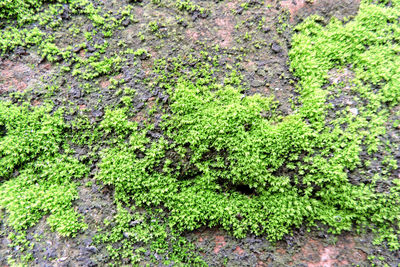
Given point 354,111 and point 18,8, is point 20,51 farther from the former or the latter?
point 354,111

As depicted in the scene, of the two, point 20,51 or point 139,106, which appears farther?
point 20,51

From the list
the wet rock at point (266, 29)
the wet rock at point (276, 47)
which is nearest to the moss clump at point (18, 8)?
the wet rock at point (266, 29)

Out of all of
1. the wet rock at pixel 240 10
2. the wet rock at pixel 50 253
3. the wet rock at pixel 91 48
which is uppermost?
the wet rock at pixel 240 10

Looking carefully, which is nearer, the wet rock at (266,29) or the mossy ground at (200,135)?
the mossy ground at (200,135)

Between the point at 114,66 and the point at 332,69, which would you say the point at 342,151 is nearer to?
the point at 332,69

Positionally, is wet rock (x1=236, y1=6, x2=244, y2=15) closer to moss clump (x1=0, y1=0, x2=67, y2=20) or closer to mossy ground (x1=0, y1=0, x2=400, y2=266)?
mossy ground (x1=0, y1=0, x2=400, y2=266)

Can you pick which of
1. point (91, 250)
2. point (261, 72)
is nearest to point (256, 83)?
point (261, 72)

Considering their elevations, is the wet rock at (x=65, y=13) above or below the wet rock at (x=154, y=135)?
above

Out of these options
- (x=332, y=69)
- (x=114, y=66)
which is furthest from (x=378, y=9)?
(x=114, y=66)

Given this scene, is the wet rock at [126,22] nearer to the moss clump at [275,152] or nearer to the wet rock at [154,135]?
the moss clump at [275,152]
